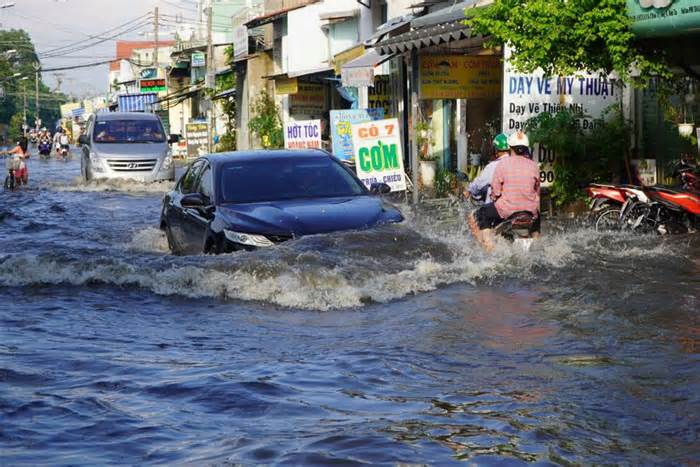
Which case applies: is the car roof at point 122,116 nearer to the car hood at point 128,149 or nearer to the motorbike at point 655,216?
the car hood at point 128,149

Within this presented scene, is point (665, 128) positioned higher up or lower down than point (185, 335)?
higher up

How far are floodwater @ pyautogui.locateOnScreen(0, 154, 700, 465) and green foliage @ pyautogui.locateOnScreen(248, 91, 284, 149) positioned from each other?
3026 cm

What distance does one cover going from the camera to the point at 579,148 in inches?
705

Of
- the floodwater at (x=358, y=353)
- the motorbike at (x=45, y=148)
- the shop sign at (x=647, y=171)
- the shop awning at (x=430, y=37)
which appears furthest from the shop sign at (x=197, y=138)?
the floodwater at (x=358, y=353)

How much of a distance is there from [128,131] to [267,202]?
18.7m

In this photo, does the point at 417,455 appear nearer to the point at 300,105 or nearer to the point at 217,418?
the point at 217,418

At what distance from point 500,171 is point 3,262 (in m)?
4.99

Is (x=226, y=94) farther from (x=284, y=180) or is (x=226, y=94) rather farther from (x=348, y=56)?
(x=284, y=180)

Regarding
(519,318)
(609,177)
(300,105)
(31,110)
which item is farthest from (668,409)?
(31,110)

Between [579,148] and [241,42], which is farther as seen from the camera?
[241,42]

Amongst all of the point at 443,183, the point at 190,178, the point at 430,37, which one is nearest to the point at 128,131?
the point at 443,183

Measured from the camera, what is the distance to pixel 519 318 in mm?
9273

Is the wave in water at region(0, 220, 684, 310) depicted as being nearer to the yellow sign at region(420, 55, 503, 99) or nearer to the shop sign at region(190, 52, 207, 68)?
the yellow sign at region(420, 55, 503, 99)

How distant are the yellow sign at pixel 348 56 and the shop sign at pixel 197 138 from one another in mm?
20963
